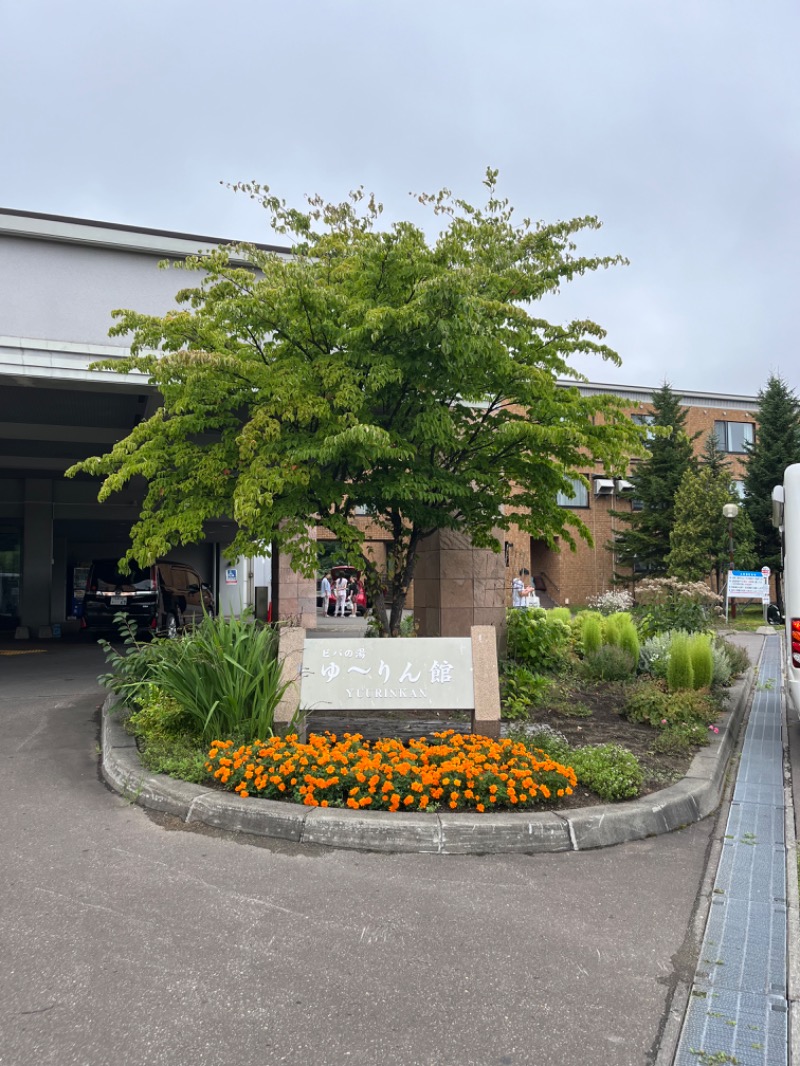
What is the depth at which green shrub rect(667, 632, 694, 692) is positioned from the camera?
9.36m

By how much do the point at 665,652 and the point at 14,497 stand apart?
19.2 m

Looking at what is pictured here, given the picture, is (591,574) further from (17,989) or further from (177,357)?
(17,989)

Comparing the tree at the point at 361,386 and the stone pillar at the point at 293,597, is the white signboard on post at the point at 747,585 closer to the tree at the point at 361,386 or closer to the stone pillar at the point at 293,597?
the stone pillar at the point at 293,597

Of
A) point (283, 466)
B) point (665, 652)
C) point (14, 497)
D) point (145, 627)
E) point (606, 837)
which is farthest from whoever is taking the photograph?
point (14, 497)

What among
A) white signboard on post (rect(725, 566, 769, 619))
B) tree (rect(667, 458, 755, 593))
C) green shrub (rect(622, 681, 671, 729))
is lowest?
green shrub (rect(622, 681, 671, 729))

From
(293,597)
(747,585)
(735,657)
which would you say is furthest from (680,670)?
(747,585)

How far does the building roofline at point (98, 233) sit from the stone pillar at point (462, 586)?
448 centimetres

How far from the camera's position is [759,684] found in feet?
40.4

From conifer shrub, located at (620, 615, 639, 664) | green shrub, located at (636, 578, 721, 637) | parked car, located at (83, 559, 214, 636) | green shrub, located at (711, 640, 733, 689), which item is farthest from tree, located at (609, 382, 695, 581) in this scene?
conifer shrub, located at (620, 615, 639, 664)

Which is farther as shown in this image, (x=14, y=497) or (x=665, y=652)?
(x=14, y=497)

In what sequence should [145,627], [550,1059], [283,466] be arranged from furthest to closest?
1. [145,627]
2. [283,466]
3. [550,1059]

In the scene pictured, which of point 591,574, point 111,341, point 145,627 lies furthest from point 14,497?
point 591,574

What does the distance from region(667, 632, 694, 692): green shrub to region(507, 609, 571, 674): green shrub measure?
6.01 feet

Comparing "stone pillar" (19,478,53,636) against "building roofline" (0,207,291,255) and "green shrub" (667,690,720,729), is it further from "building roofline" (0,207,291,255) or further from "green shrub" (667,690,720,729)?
"green shrub" (667,690,720,729)
